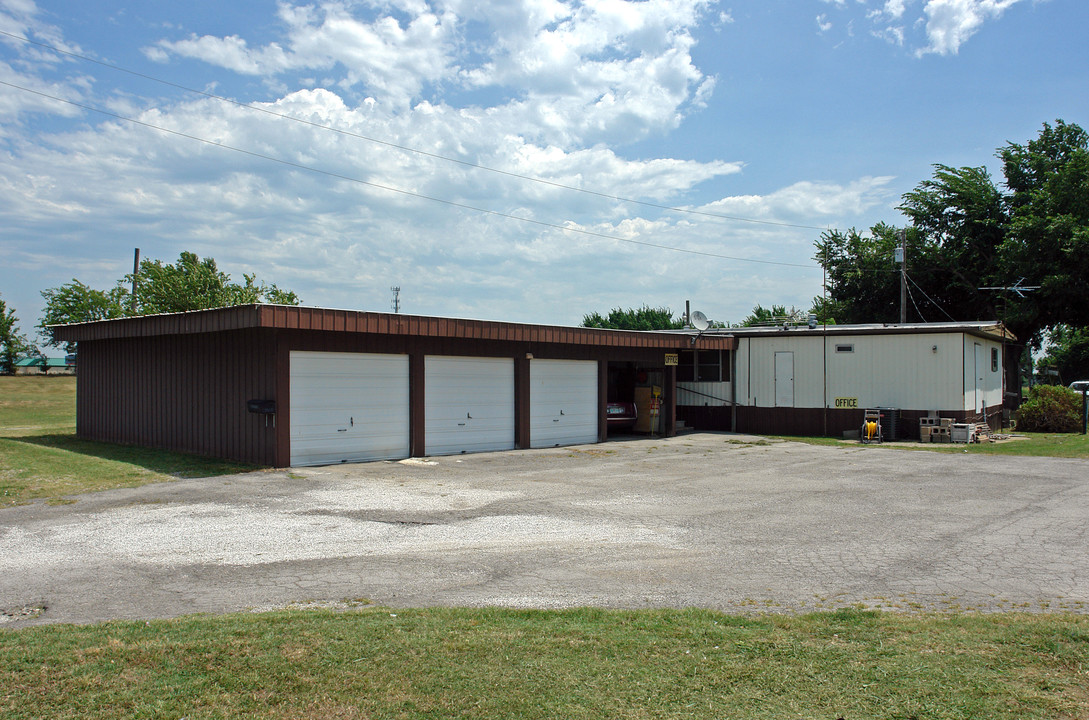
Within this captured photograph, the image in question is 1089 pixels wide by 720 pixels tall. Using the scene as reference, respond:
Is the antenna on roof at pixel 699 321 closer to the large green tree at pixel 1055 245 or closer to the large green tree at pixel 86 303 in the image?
the large green tree at pixel 1055 245

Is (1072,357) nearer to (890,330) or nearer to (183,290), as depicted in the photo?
(890,330)

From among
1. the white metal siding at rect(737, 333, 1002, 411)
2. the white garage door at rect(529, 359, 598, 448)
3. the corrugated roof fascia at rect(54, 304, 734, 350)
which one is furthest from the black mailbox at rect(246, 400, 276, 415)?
the white metal siding at rect(737, 333, 1002, 411)

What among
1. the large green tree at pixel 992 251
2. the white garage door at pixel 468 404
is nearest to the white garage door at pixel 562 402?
the white garage door at pixel 468 404

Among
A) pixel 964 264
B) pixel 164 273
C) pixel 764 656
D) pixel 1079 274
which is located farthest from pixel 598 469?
pixel 164 273

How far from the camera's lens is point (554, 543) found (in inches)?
309

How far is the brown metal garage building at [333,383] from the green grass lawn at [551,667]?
9.09 m

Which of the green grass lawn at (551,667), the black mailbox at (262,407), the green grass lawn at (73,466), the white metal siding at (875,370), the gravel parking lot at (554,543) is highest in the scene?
the white metal siding at (875,370)

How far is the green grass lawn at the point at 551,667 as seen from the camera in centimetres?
365

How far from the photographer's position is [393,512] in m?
9.70

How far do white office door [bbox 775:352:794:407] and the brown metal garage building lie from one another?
5.30 m

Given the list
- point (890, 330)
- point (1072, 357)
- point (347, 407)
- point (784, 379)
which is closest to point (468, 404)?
point (347, 407)

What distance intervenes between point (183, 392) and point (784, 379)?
1676 cm

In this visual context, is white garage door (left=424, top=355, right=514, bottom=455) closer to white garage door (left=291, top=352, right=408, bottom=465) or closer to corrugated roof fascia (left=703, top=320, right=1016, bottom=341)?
white garage door (left=291, top=352, right=408, bottom=465)

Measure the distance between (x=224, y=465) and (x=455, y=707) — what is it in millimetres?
11725
